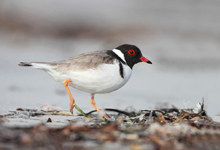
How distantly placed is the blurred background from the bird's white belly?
3.03 ft

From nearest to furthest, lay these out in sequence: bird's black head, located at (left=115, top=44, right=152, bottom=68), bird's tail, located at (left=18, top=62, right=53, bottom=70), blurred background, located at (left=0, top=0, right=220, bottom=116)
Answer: bird's tail, located at (left=18, top=62, right=53, bottom=70) < bird's black head, located at (left=115, top=44, right=152, bottom=68) < blurred background, located at (left=0, top=0, right=220, bottom=116)

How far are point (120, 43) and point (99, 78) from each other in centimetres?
735

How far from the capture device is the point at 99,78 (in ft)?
14.6

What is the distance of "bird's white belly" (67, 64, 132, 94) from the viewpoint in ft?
14.6

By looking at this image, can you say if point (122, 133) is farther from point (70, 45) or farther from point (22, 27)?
point (22, 27)

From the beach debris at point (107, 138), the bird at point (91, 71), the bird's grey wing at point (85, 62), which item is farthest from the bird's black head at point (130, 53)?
the beach debris at point (107, 138)

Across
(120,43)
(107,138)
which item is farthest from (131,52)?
(120,43)

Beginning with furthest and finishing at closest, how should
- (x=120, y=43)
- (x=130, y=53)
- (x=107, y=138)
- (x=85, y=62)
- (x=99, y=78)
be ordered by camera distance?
(x=120, y=43)
(x=130, y=53)
(x=85, y=62)
(x=99, y=78)
(x=107, y=138)

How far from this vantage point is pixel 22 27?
43.0 feet

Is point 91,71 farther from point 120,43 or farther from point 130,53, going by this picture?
point 120,43

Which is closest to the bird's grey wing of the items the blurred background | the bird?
the bird

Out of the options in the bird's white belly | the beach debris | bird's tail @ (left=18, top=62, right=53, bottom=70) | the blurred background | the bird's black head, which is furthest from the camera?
the blurred background

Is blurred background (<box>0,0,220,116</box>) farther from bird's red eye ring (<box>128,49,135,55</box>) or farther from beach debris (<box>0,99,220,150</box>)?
beach debris (<box>0,99,220,150</box>)

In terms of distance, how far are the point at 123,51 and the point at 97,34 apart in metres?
8.08
